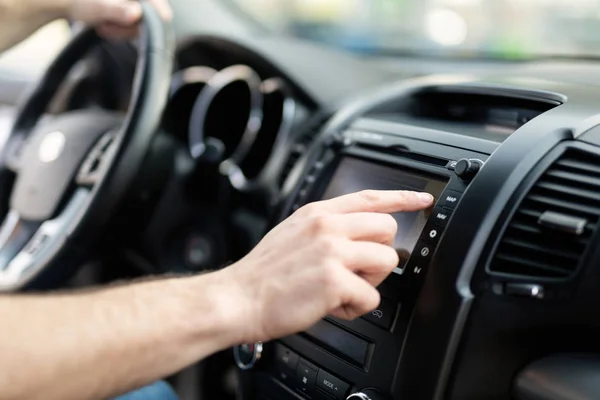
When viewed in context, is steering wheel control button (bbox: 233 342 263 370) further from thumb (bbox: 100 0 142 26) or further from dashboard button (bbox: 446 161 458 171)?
thumb (bbox: 100 0 142 26)

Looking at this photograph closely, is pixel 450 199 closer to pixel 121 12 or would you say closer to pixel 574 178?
pixel 574 178

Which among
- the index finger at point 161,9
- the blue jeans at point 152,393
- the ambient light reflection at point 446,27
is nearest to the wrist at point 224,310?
the blue jeans at point 152,393

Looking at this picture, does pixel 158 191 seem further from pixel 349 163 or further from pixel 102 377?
pixel 102 377

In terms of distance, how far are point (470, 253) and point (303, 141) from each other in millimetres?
619

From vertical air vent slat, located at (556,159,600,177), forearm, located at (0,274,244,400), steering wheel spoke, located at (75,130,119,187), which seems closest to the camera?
forearm, located at (0,274,244,400)

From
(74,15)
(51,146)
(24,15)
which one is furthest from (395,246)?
(24,15)

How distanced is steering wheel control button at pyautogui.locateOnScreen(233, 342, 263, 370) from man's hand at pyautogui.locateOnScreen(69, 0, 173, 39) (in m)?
0.59

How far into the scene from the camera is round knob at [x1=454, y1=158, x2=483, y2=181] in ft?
3.05

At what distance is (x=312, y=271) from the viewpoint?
744 mm

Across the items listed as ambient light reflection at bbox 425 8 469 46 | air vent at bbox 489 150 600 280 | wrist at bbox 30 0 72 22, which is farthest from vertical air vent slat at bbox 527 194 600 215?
ambient light reflection at bbox 425 8 469 46

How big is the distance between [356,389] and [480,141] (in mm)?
348

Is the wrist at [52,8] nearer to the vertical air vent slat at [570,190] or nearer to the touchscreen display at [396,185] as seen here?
the touchscreen display at [396,185]

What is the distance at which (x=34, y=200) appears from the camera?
137cm

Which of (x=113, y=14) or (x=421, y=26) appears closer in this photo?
(x=113, y=14)
